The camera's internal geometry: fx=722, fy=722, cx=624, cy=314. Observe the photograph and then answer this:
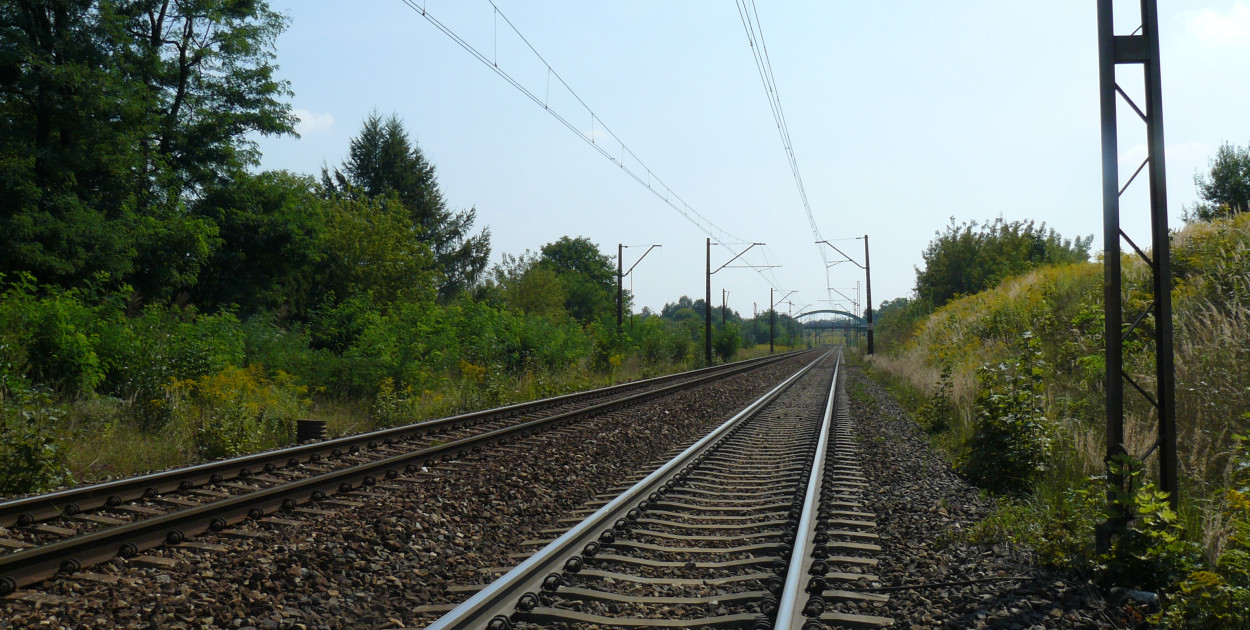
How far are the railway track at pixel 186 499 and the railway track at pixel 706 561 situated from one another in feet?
8.89

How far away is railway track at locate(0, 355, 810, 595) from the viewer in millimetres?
4785

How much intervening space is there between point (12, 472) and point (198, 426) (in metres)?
3.13

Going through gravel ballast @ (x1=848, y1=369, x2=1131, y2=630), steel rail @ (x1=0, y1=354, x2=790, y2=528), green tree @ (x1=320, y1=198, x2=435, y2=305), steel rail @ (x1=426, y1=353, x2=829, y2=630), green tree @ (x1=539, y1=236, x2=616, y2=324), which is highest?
green tree @ (x1=539, y1=236, x2=616, y2=324)

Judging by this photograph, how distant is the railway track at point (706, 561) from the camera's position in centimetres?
400

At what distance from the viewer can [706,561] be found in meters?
5.21

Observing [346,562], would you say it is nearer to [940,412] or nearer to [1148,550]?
[1148,550]

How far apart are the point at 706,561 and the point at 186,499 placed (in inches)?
188

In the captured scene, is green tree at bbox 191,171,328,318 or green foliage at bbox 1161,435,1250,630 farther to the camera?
green tree at bbox 191,171,328,318

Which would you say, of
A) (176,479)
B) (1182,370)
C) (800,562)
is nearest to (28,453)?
(176,479)

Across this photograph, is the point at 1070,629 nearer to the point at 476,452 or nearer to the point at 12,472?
the point at 476,452

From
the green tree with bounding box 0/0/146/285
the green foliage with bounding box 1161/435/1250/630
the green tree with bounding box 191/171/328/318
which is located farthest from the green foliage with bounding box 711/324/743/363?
the green foliage with bounding box 1161/435/1250/630

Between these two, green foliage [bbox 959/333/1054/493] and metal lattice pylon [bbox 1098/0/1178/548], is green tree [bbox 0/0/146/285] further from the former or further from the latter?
metal lattice pylon [bbox 1098/0/1178/548]

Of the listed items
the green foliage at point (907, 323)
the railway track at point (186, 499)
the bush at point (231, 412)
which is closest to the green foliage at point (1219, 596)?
the railway track at point (186, 499)

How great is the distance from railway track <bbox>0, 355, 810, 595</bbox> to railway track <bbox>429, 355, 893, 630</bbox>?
2.71 m
